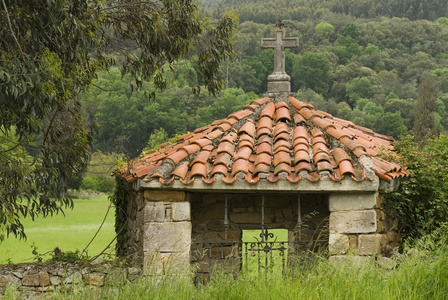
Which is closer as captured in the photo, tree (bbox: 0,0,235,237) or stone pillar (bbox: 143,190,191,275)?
stone pillar (bbox: 143,190,191,275)

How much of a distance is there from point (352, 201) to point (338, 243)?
1.47ft

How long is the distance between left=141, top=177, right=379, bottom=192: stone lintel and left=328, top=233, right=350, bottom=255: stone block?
1.61ft

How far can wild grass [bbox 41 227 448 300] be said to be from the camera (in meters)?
5.01

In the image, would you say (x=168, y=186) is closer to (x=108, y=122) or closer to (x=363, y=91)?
(x=108, y=122)

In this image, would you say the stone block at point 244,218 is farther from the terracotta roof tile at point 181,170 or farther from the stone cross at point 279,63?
the stone cross at point 279,63

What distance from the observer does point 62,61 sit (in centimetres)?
769

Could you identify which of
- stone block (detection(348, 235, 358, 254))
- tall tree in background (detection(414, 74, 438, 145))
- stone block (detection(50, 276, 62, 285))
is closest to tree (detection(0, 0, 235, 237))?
stone block (detection(50, 276, 62, 285))

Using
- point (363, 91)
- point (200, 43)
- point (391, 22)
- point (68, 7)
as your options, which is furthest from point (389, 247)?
point (391, 22)

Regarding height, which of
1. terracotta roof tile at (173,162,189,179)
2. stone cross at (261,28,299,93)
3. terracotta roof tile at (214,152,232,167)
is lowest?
terracotta roof tile at (173,162,189,179)

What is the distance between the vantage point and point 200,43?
10.5m

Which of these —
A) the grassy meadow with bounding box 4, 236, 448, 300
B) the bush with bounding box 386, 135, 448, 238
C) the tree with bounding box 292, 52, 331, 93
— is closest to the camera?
the grassy meadow with bounding box 4, 236, 448, 300

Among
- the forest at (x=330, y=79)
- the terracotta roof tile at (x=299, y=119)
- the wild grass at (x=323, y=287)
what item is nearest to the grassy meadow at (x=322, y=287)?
the wild grass at (x=323, y=287)

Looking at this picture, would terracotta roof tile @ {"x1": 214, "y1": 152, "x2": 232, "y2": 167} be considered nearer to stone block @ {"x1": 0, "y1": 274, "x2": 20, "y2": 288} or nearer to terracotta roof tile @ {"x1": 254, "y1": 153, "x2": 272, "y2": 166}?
terracotta roof tile @ {"x1": 254, "y1": 153, "x2": 272, "y2": 166}

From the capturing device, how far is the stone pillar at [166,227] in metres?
6.80
